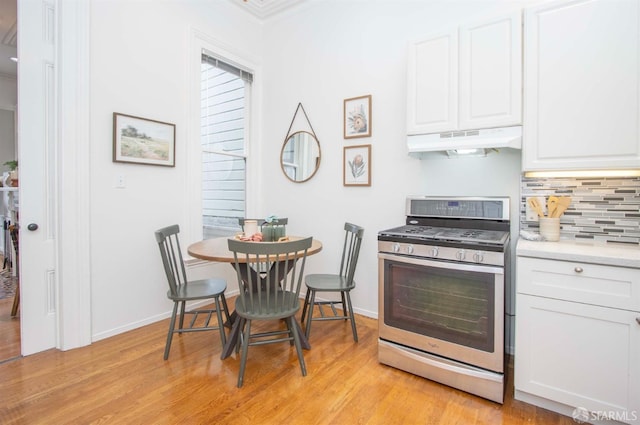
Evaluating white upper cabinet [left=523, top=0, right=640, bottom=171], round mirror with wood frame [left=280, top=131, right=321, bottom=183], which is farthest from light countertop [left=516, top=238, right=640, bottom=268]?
round mirror with wood frame [left=280, top=131, right=321, bottom=183]

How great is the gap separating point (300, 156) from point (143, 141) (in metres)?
1.50

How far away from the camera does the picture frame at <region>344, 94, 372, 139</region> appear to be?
2.99m

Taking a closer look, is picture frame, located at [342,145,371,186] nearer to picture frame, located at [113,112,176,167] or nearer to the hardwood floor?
the hardwood floor

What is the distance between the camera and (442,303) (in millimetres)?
1956

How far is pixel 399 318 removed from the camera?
211 centimetres

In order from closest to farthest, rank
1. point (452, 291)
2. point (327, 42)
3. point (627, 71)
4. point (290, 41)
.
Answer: point (627, 71), point (452, 291), point (327, 42), point (290, 41)

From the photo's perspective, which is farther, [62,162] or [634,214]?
[62,162]

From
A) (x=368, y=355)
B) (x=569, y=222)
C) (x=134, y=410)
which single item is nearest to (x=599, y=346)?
(x=569, y=222)

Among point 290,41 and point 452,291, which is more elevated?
point 290,41

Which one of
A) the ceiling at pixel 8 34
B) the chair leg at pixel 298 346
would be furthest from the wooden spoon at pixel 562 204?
the ceiling at pixel 8 34

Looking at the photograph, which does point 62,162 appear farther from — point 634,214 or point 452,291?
point 634,214

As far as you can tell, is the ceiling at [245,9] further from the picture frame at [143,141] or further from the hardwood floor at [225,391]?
the hardwood floor at [225,391]

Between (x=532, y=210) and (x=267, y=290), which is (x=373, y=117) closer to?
(x=532, y=210)

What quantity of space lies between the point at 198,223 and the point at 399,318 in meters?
2.13
